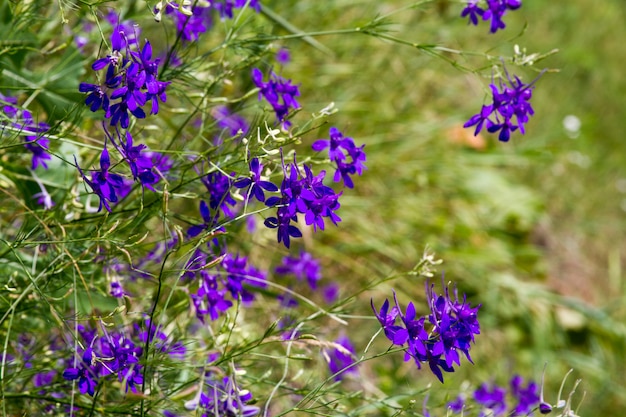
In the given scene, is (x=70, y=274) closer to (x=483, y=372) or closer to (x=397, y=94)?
(x=483, y=372)

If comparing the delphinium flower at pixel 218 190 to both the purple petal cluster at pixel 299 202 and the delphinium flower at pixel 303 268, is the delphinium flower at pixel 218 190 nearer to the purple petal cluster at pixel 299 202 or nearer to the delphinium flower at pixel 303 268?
the purple petal cluster at pixel 299 202

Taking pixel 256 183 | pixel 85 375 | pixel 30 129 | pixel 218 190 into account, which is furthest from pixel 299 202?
pixel 30 129

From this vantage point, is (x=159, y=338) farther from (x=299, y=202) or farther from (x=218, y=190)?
(x=299, y=202)

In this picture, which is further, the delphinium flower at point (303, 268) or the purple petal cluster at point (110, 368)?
the delphinium flower at point (303, 268)

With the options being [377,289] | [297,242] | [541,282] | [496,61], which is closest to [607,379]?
[541,282]

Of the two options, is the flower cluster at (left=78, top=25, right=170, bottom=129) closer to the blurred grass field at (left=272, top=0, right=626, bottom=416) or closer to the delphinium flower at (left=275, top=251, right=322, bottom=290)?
the delphinium flower at (left=275, top=251, right=322, bottom=290)

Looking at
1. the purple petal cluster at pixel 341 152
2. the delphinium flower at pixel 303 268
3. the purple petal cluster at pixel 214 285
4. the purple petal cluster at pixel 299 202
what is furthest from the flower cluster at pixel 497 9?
the delphinium flower at pixel 303 268
